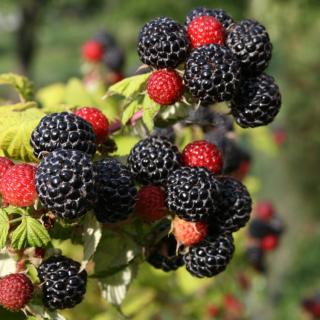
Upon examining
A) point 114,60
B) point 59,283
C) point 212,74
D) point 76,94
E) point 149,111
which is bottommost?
point 114,60

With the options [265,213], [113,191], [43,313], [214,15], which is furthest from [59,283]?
[265,213]

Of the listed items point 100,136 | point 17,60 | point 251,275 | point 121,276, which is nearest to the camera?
point 100,136

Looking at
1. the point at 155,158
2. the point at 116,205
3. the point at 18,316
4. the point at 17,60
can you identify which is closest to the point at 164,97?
the point at 155,158

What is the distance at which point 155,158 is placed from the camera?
1405 millimetres

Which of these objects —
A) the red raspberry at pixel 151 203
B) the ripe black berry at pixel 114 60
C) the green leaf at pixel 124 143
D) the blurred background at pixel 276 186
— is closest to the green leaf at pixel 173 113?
the green leaf at pixel 124 143

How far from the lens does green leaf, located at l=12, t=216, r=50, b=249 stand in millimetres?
1262

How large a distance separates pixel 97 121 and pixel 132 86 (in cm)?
12

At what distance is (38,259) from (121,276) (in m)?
0.27

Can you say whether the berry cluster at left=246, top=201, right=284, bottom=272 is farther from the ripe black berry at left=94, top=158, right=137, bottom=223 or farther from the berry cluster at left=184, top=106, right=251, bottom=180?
the ripe black berry at left=94, top=158, right=137, bottom=223

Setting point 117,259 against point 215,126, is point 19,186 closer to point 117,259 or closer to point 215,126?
point 117,259

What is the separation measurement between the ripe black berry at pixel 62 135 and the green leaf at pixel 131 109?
0.19m

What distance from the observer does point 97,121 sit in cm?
148

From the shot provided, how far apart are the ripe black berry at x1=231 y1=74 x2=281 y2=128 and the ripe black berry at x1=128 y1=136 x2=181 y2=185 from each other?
0.17 m

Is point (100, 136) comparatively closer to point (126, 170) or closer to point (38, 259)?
point (126, 170)
